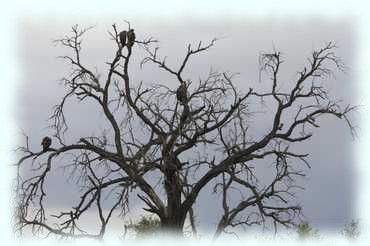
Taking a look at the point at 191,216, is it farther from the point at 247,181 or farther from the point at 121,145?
the point at 121,145

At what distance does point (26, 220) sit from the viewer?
12695mm

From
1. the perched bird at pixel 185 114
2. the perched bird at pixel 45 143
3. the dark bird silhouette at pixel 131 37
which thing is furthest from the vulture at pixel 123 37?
the perched bird at pixel 45 143

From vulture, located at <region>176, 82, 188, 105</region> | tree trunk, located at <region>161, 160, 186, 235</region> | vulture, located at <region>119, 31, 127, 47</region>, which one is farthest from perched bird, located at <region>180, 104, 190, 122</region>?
vulture, located at <region>119, 31, 127, 47</region>

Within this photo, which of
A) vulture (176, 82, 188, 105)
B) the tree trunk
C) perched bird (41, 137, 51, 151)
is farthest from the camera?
perched bird (41, 137, 51, 151)

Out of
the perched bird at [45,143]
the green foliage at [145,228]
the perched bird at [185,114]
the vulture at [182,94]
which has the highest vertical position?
the vulture at [182,94]

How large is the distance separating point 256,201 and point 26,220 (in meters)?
4.76

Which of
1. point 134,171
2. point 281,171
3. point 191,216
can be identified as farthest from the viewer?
point 191,216

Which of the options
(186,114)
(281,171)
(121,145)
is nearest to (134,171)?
(121,145)

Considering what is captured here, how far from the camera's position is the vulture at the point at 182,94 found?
12.7 m

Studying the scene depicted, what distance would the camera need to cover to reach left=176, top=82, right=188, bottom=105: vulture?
12.7 meters

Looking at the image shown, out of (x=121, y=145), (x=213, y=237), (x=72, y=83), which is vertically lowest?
(x=213, y=237)

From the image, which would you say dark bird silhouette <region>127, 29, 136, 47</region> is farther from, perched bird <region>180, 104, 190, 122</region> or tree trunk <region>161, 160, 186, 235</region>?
tree trunk <region>161, 160, 186, 235</region>

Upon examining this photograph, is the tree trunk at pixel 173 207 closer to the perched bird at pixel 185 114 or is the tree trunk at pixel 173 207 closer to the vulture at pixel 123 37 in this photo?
the perched bird at pixel 185 114

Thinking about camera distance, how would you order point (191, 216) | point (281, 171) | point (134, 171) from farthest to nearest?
point (191, 216)
point (281, 171)
point (134, 171)
